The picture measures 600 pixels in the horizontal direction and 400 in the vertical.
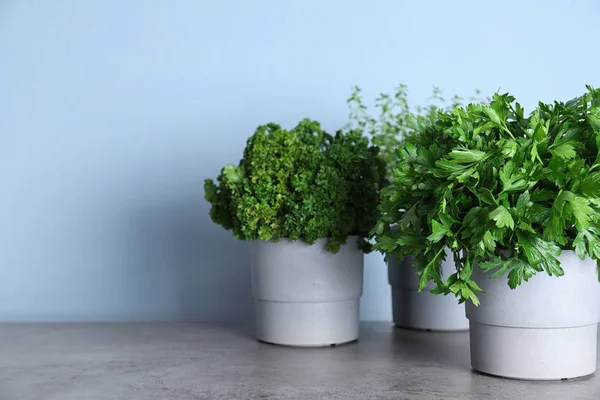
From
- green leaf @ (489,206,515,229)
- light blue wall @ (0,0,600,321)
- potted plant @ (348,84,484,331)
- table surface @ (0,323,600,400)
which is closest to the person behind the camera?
green leaf @ (489,206,515,229)

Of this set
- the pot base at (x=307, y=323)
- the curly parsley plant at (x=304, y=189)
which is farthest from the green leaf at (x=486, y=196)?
the pot base at (x=307, y=323)

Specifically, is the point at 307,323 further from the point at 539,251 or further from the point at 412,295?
the point at 539,251

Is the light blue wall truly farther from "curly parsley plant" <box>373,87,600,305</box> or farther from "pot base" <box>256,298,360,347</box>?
"curly parsley plant" <box>373,87,600,305</box>

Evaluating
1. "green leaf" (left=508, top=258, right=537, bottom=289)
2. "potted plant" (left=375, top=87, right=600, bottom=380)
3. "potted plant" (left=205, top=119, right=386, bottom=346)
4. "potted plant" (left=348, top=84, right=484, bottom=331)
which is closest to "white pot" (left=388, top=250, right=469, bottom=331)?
"potted plant" (left=348, top=84, right=484, bottom=331)

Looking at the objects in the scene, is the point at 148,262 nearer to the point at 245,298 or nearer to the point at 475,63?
the point at 245,298

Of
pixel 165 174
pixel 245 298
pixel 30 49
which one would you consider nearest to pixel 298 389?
pixel 245 298

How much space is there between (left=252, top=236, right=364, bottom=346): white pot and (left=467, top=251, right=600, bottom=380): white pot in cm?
32

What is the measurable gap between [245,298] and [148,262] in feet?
0.84

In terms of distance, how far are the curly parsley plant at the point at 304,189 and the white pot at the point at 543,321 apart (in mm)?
304

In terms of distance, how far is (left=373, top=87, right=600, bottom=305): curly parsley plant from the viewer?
36.7 inches

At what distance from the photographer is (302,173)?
4.10 ft

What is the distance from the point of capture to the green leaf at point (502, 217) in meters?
0.90

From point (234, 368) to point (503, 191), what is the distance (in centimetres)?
55

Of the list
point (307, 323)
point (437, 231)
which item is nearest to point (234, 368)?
point (307, 323)
